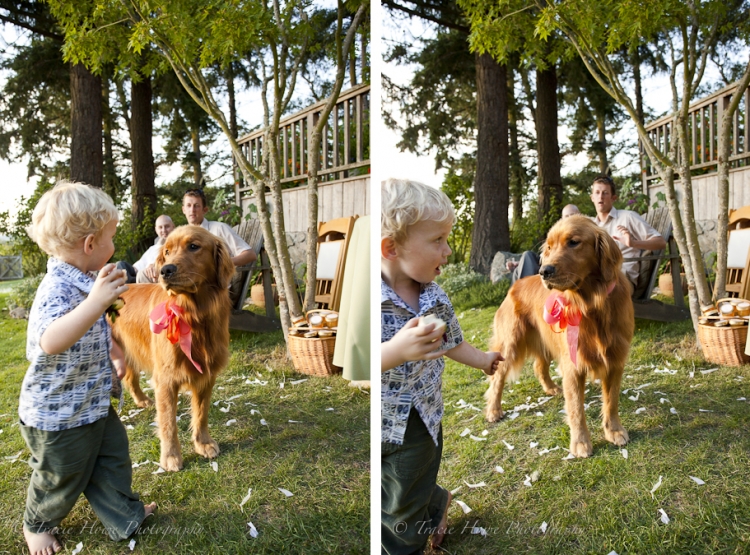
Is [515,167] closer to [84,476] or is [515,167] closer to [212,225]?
[212,225]

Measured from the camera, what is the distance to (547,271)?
4.72 feet

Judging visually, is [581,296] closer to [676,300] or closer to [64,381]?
[676,300]

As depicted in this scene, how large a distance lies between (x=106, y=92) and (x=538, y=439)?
4.61 ft

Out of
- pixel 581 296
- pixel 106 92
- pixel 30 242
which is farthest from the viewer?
pixel 581 296

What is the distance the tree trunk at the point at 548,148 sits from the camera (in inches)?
54.5

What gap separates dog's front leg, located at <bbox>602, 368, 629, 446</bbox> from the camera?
131 centimetres

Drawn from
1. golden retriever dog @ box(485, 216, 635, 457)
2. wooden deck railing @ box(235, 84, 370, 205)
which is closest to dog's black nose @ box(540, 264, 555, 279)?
golden retriever dog @ box(485, 216, 635, 457)

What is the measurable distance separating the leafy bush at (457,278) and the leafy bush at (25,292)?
943mm

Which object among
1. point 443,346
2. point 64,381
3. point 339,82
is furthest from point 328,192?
point 64,381

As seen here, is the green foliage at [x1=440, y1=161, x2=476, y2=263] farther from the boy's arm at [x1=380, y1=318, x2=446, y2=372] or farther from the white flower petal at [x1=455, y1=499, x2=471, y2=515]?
the white flower petal at [x1=455, y1=499, x2=471, y2=515]

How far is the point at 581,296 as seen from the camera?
158 centimetres

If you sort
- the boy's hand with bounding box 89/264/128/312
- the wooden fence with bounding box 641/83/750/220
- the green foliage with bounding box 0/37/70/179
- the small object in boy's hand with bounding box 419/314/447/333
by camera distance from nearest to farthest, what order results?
the small object in boy's hand with bounding box 419/314/447/333 < the boy's hand with bounding box 89/264/128/312 < the green foliage with bounding box 0/37/70/179 < the wooden fence with bounding box 641/83/750/220

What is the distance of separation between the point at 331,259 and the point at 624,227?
2.64 ft

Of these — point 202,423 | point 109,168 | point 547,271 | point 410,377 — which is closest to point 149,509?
point 202,423
